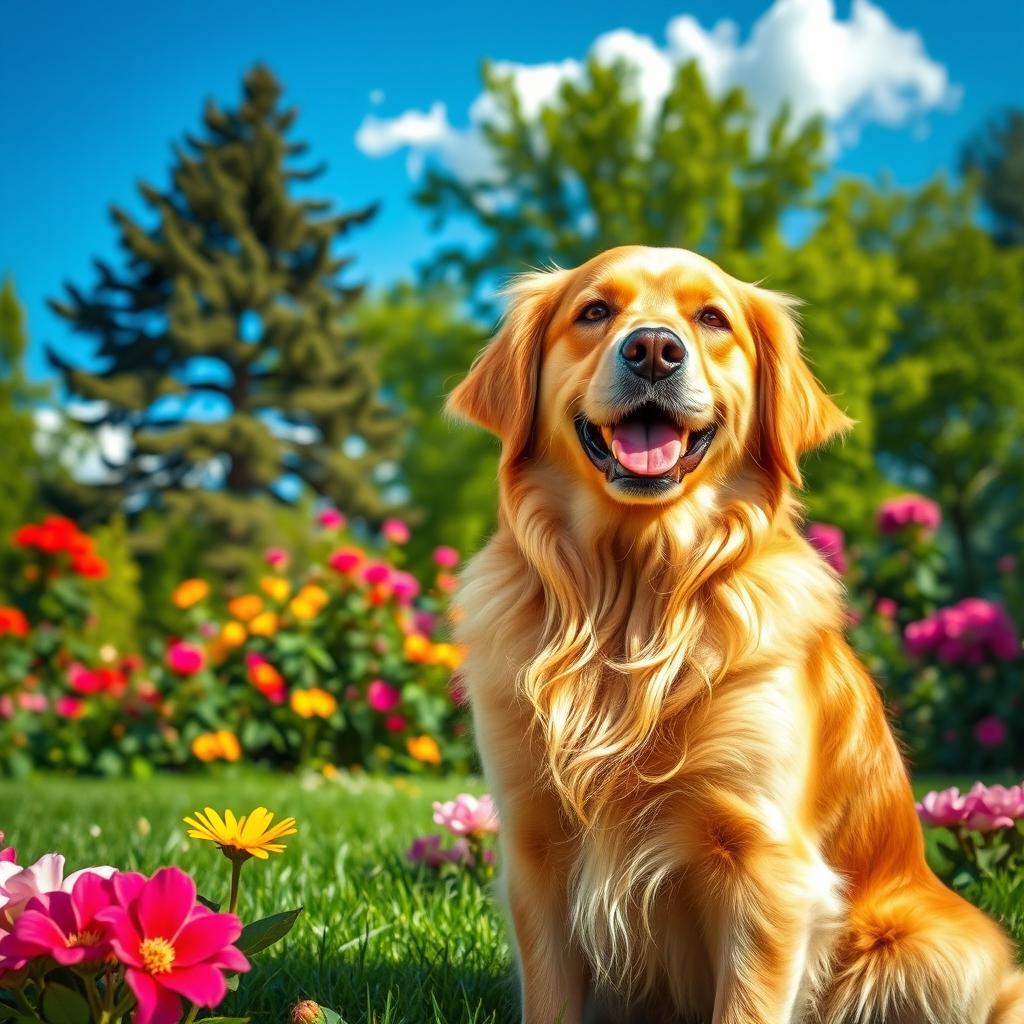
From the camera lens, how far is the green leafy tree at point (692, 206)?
63.5ft

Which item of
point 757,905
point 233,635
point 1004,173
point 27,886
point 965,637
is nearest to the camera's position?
point 27,886

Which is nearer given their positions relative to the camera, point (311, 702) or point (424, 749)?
point (311, 702)

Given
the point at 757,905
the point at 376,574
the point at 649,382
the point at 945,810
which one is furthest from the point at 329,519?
the point at 757,905

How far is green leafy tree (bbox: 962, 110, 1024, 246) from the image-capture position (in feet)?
106

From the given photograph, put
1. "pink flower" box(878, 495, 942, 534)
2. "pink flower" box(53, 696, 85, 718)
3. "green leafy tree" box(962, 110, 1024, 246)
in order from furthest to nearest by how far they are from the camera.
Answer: "green leafy tree" box(962, 110, 1024, 246) < "pink flower" box(878, 495, 942, 534) < "pink flower" box(53, 696, 85, 718)

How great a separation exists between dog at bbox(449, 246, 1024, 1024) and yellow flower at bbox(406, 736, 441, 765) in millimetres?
5047

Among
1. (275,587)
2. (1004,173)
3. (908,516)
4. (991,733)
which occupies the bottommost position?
(991,733)

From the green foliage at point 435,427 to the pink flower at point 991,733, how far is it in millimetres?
11787

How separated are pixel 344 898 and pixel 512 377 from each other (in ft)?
4.87

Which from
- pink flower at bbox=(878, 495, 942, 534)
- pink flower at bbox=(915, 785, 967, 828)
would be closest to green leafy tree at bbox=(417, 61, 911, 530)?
pink flower at bbox=(878, 495, 942, 534)

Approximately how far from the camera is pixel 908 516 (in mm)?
8117

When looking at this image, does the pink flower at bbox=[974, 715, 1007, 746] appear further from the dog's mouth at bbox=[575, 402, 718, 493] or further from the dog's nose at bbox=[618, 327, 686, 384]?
the dog's nose at bbox=[618, 327, 686, 384]

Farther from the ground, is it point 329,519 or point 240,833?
point 329,519

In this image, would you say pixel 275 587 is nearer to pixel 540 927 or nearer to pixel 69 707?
pixel 69 707
